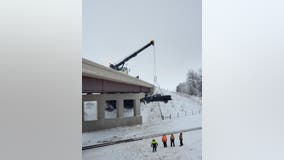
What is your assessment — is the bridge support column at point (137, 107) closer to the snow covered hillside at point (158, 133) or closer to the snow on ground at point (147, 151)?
the snow covered hillside at point (158, 133)

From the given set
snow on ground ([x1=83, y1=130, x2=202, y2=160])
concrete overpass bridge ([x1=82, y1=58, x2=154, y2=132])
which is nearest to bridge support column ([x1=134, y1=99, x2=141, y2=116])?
concrete overpass bridge ([x1=82, y1=58, x2=154, y2=132])

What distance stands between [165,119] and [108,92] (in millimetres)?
453

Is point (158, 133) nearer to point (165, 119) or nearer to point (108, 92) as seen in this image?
point (165, 119)

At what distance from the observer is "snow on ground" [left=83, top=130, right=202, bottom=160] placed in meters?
1.52

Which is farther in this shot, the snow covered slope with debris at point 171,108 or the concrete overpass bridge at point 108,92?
the snow covered slope with debris at point 171,108

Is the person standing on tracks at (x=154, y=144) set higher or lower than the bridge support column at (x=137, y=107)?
lower

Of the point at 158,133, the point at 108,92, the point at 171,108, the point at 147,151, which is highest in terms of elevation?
the point at 108,92

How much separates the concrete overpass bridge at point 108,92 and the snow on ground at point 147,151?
148mm

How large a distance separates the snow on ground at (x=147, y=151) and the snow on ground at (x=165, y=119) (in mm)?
56

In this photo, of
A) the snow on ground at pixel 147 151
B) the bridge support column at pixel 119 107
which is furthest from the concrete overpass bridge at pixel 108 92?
the snow on ground at pixel 147 151

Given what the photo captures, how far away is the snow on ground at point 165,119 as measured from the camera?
61.2 inches

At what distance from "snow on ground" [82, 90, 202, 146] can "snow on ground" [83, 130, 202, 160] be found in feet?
0.18

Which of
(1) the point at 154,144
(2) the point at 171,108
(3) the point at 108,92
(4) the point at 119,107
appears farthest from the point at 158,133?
(3) the point at 108,92

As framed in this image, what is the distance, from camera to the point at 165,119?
5.43 ft
